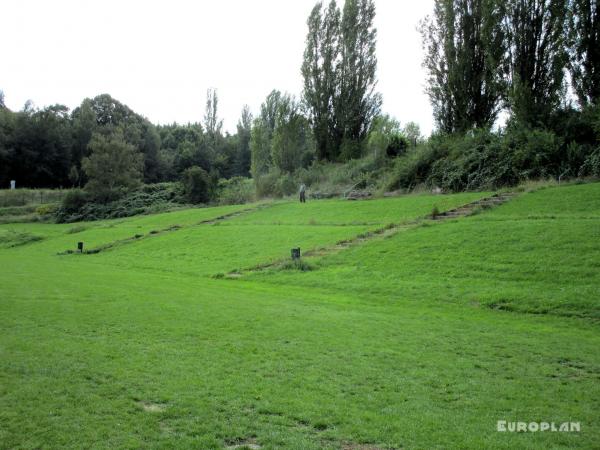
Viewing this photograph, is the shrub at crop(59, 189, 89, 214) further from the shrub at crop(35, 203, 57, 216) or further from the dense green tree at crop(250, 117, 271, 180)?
the dense green tree at crop(250, 117, 271, 180)

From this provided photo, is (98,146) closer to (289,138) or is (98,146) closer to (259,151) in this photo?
(259,151)

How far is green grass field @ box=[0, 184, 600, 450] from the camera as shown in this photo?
4.92 meters

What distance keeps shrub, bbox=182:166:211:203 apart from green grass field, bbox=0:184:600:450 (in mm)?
34081

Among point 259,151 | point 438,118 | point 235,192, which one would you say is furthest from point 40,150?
point 438,118

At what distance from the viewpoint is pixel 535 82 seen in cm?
2902

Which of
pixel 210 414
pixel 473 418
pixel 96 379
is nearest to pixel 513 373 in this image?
pixel 473 418

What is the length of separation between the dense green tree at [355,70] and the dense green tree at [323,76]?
75 centimetres

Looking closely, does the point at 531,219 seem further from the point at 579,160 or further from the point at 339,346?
the point at 339,346

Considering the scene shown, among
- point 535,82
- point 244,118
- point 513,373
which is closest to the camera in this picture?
point 513,373

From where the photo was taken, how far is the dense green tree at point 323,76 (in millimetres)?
46125

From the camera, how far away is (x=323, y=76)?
46125mm

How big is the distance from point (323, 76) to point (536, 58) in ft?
70.8

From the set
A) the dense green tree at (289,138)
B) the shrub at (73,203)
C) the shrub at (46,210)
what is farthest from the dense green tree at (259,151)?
the shrub at (46,210)

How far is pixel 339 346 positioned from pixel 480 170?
2499 centimetres
